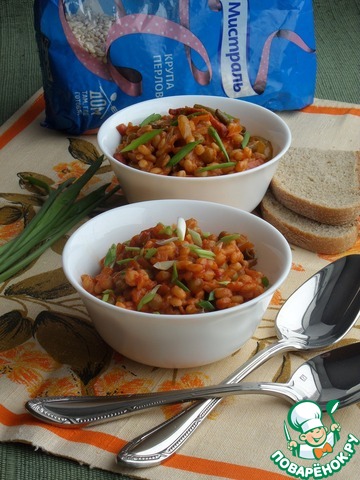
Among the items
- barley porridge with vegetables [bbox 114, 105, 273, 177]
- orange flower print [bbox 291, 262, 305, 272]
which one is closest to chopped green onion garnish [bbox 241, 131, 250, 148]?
barley porridge with vegetables [bbox 114, 105, 273, 177]

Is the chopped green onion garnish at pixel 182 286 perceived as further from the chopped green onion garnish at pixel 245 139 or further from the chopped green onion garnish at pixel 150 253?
the chopped green onion garnish at pixel 245 139

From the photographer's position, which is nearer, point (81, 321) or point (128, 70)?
point (81, 321)

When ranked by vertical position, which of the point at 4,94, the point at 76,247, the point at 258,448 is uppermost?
the point at 76,247

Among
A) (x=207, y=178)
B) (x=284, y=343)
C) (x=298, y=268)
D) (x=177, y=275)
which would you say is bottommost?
(x=298, y=268)

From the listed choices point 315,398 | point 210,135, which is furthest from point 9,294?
point 315,398

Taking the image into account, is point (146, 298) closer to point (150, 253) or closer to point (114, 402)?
point (150, 253)

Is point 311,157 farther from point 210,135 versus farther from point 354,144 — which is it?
point 210,135
